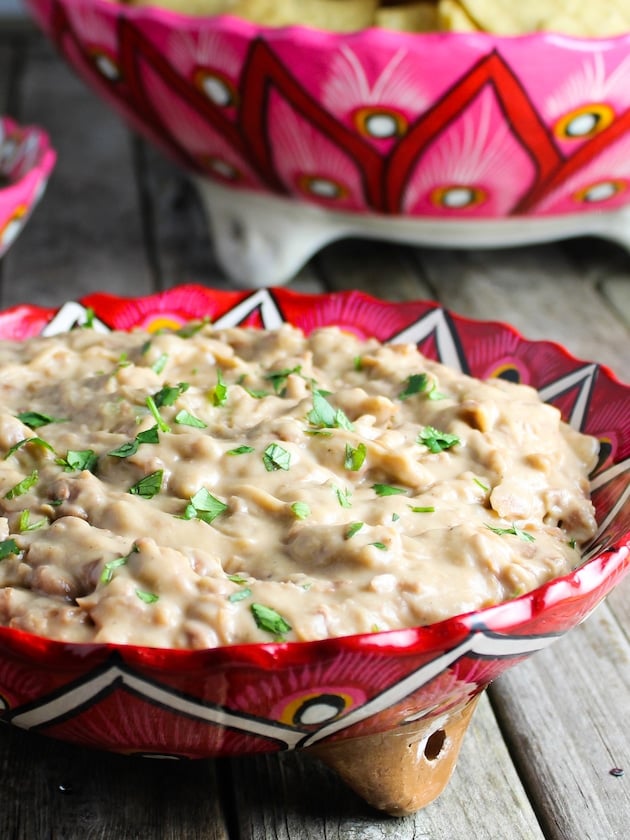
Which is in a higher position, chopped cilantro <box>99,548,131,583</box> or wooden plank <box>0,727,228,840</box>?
chopped cilantro <box>99,548,131,583</box>

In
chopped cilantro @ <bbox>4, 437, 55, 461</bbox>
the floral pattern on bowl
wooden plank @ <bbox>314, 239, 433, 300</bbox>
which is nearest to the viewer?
chopped cilantro @ <bbox>4, 437, 55, 461</bbox>

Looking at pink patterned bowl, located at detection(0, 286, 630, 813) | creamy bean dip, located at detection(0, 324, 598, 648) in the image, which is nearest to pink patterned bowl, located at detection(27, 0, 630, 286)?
creamy bean dip, located at detection(0, 324, 598, 648)

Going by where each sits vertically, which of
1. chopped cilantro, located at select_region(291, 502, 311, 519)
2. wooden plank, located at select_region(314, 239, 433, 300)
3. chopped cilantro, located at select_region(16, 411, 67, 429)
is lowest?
wooden plank, located at select_region(314, 239, 433, 300)

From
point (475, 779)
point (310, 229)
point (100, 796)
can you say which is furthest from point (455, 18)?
point (100, 796)

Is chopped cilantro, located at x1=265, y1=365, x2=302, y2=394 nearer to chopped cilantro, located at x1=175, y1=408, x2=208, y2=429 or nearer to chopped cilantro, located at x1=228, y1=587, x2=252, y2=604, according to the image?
chopped cilantro, located at x1=175, y1=408, x2=208, y2=429

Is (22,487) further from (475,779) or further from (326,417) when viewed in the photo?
(475,779)

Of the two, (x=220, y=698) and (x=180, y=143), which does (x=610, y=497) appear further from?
(x=180, y=143)

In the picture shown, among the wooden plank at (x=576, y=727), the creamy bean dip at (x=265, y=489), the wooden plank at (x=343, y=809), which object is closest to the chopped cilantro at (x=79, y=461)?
the creamy bean dip at (x=265, y=489)
